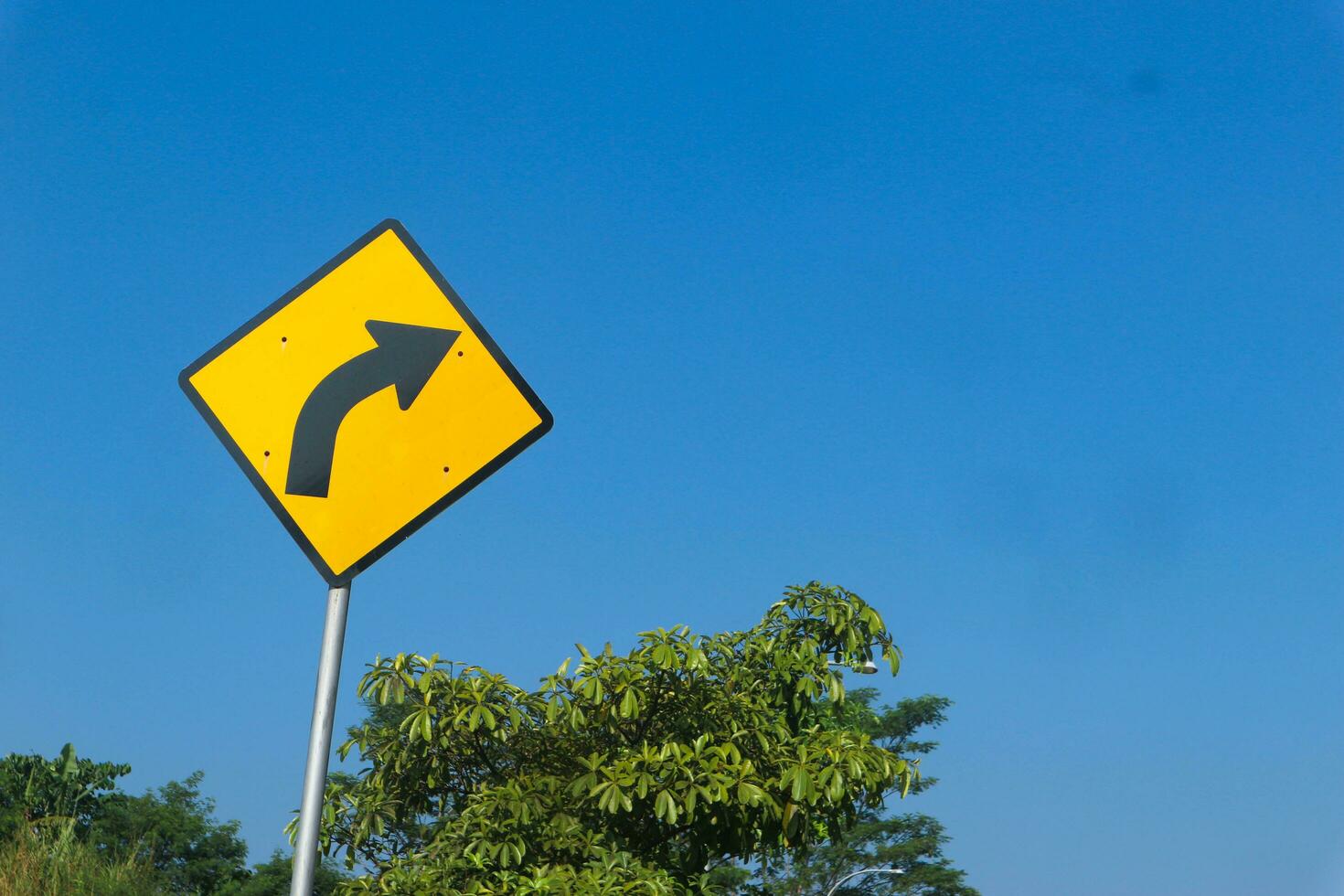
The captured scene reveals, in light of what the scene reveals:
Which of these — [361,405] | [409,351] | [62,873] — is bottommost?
[361,405]

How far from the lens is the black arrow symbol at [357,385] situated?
283 cm

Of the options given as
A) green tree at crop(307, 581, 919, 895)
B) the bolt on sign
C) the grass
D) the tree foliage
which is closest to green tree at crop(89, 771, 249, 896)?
the tree foliage

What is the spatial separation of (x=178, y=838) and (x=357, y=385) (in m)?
32.0

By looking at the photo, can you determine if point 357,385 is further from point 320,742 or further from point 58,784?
point 58,784

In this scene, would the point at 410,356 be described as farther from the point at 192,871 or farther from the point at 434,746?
the point at 192,871

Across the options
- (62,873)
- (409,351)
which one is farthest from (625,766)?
(62,873)

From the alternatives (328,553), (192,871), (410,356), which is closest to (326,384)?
(410,356)

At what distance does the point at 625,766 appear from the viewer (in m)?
8.03

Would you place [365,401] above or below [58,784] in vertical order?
below

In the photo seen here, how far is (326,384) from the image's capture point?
2916 millimetres

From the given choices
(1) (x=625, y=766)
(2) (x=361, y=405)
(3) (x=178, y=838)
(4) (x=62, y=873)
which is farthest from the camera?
(3) (x=178, y=838)

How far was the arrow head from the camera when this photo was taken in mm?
2936

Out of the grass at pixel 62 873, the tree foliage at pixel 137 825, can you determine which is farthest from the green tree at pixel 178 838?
the grass at pixel 62 873

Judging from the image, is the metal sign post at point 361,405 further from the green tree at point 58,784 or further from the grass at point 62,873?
the green tree at point 58,784
